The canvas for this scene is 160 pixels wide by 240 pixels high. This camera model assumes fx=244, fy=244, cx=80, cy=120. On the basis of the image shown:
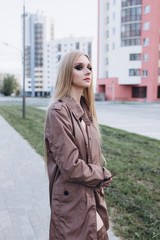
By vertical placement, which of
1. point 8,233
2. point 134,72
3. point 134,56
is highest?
point 134,56

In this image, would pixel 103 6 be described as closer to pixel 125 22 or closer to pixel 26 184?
pixel 125 22

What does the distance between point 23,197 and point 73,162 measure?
3006 mm

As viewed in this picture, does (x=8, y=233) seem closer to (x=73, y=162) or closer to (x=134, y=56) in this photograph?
(x=73, y=162)

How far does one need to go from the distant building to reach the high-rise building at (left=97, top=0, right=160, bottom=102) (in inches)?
2241

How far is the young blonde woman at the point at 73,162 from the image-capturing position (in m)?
1.56

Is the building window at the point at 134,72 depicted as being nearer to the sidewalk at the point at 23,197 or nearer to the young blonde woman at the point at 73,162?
the sidewalk at the point at 23,197

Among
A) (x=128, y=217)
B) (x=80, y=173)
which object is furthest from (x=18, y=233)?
(x=80, y=173)

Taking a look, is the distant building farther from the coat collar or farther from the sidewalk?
the coat collar

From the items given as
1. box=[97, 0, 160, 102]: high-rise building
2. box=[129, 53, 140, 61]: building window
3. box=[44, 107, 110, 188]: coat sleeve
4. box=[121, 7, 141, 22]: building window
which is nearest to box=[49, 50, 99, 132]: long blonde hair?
box=[44, 107, 110, 188]: coat sleeve

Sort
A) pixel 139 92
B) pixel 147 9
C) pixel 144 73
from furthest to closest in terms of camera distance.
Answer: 1. pixel 139 92
2. pixel 144 73
3. pixel 147 9

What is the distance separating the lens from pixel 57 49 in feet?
365

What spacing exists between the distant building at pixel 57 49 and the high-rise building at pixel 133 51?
56.9m

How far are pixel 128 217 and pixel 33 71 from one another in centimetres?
11545

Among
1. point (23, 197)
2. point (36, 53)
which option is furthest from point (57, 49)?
point (23, 197)
